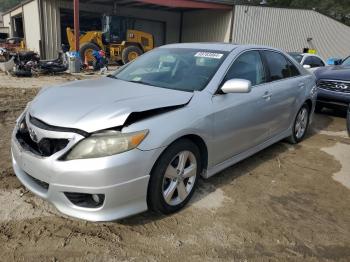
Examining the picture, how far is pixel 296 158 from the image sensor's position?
16.1 feet

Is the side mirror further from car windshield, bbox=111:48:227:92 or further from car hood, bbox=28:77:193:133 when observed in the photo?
car hood, bbox=28:77:193:133

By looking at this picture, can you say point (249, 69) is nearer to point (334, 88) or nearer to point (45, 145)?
point (45, 145)

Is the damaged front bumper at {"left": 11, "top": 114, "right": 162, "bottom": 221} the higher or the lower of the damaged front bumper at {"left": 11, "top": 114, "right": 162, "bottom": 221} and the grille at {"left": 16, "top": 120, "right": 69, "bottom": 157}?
the lower

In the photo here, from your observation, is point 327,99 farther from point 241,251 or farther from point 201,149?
point 241,251

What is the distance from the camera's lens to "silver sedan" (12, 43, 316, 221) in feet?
8.40

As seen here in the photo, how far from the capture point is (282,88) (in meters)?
4.58

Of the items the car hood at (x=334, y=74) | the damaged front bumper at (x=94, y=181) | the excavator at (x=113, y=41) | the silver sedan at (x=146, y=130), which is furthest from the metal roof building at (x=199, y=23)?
the damaged front bumper at (x=94, y=181)

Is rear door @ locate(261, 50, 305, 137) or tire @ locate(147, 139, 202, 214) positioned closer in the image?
tire @ locate(147, 139, 202, 214)

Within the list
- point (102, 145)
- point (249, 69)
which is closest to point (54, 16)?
point (249, 69)

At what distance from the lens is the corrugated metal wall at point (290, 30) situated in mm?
22230

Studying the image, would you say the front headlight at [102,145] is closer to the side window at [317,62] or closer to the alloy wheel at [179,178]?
the alloy wheel at [179,178]

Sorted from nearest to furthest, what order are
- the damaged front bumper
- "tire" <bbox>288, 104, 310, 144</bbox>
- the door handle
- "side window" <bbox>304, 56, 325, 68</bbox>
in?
the damaged front bumper → the door handle → "tire" <bbox>288, 104, 310, 144</bbox> → "side window" <bbox>304, 56, 325, 68</bbox>

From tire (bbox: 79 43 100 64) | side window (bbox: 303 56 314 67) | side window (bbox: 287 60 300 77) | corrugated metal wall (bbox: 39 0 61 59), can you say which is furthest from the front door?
corrugated metal wall (bbox: 39 0 61 59)

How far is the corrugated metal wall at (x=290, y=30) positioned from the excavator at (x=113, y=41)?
22.9 ft
